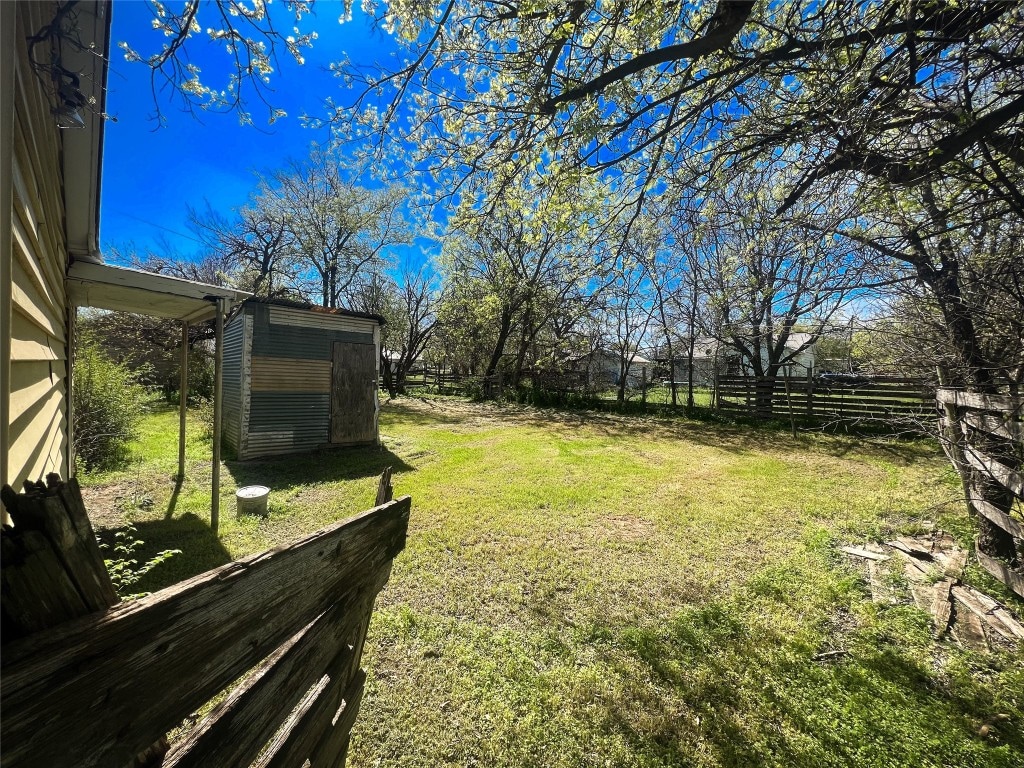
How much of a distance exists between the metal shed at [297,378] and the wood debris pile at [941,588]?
28.0 ft

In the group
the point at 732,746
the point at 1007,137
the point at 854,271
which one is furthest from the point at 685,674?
the point at 1007,137

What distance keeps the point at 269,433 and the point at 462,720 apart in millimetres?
7070

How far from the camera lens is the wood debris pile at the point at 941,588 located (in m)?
2.84

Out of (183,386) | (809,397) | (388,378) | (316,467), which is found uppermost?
(388,378)

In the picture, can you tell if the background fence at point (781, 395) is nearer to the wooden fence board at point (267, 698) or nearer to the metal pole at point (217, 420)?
the wooden fence board at point (267, 698)

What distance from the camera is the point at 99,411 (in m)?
6.86

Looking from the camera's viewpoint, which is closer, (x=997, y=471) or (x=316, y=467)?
(x=997, y=471)

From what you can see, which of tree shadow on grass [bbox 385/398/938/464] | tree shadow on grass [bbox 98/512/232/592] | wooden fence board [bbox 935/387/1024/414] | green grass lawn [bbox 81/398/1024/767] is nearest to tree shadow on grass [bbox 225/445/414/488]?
green grass lawn [bbox 81/398/1024/767]

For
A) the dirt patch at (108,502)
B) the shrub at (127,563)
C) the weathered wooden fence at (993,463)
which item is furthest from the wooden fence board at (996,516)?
the dirt patch at (108,502)

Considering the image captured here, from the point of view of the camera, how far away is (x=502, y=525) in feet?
15.5

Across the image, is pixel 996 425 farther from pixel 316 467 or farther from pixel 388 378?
pixel 388 378

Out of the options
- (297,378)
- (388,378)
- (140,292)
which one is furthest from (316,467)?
(388,378)

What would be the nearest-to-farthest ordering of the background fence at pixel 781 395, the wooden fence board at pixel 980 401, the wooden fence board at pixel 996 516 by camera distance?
the wooden fence board at pixel 980 401, the wooden fence board at pixel 996 516, the background fence at pixel 781 395

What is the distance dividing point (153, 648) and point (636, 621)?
3.22 meters
